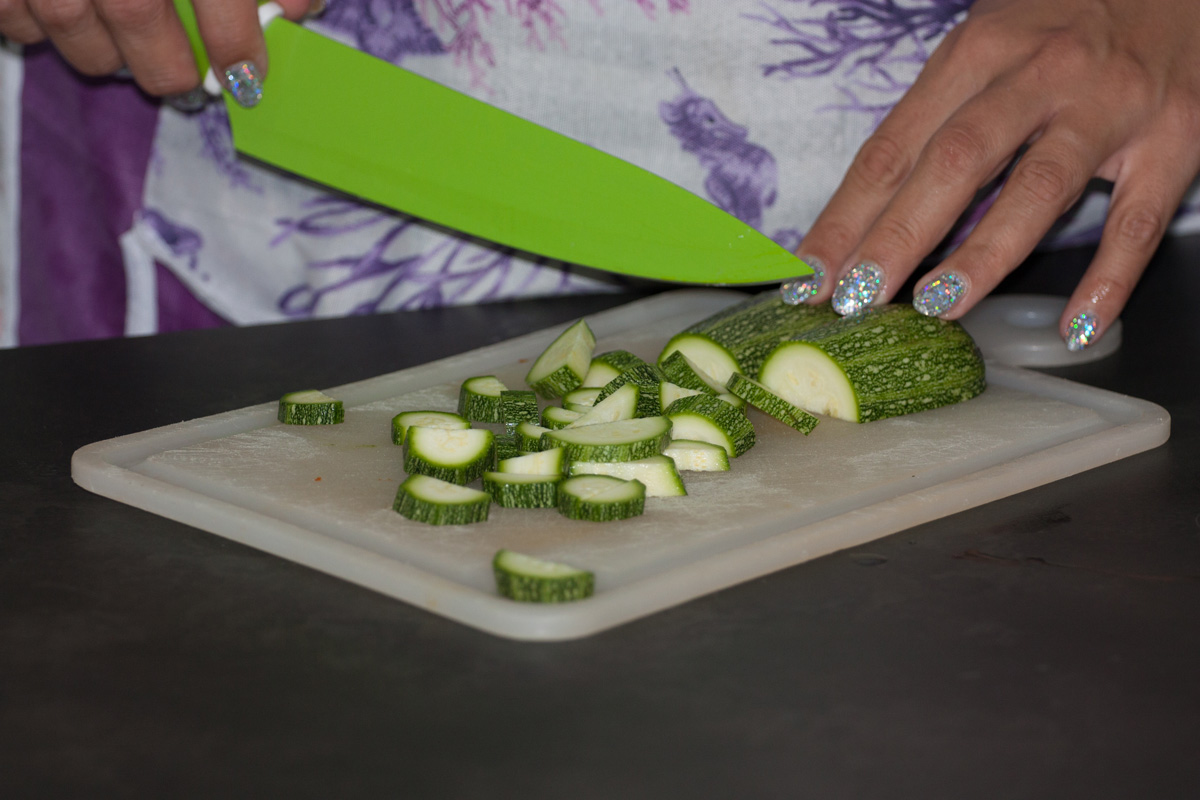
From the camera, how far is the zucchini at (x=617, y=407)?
214 centimetres

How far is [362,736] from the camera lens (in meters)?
1.36

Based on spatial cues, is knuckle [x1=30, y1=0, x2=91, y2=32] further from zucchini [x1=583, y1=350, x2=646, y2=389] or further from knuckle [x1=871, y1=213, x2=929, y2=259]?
knuckle [x1=871, y1=213, x2=929, y2=259]

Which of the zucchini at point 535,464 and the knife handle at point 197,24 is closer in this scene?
the zucchini at point 535,464

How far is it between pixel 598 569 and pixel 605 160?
42.3 inches

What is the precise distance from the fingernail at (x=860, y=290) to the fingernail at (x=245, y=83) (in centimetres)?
127

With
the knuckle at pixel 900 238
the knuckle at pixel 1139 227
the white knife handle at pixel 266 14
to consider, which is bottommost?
the knuckle at pixel 900 238

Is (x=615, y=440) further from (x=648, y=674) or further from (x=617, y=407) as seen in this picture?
(x=648, y=674)

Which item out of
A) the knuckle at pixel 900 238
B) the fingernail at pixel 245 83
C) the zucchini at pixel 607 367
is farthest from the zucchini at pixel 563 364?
the fingernail at pixel 245 83

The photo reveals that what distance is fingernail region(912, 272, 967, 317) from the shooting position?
2.43m

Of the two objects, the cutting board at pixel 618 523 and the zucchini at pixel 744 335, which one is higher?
the zucchini at pixel 744 335

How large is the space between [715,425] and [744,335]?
0.50 meters

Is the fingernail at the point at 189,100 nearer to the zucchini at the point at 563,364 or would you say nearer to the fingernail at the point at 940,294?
the zucchini at the point at 563,364

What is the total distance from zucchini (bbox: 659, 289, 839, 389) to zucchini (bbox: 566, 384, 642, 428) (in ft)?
0.93

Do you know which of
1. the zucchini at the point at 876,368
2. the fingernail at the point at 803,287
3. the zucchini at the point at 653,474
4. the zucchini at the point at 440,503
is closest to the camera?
the zucchini at the point at 440,503
